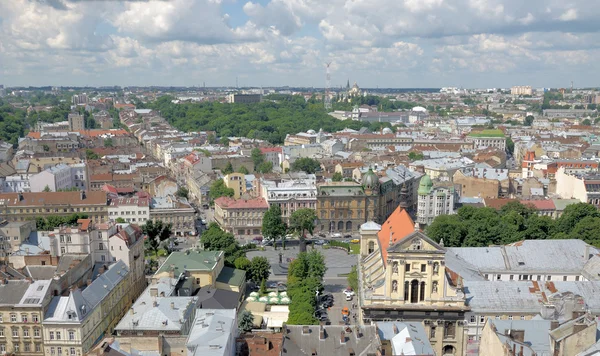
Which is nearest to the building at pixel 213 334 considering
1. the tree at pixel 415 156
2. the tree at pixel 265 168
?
the tree at pixel 265 168

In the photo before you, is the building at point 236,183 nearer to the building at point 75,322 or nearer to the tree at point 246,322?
the building at point 75,322

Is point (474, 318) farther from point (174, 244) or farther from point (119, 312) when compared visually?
point (174, 244)

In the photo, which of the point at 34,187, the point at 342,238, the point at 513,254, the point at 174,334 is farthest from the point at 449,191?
the point at 34,187

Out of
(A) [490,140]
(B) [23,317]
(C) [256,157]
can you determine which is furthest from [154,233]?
(A) [490,140]

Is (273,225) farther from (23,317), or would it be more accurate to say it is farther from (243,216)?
(23,317)

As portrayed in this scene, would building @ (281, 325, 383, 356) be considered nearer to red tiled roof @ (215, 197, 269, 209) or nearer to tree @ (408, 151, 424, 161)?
red tiled roof @ (215, 197, 269, 209)

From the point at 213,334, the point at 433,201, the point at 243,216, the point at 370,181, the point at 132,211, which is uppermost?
the point at 370,181
